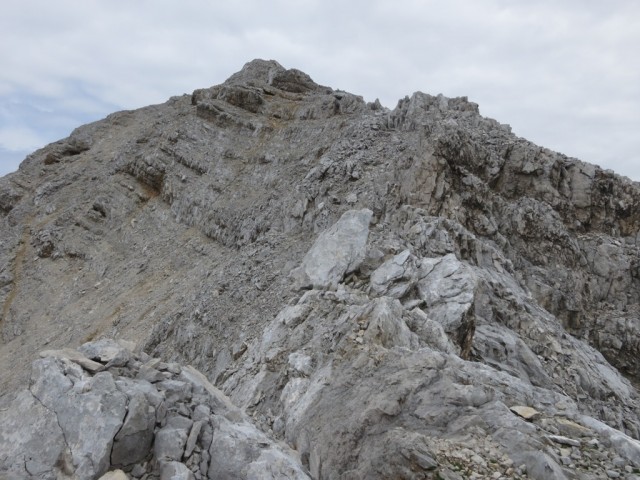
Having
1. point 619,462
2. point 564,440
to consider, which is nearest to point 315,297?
point 564,440

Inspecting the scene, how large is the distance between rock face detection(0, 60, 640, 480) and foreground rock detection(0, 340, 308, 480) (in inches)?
1.3

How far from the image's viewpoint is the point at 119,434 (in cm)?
710

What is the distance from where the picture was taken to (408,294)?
14.6 m

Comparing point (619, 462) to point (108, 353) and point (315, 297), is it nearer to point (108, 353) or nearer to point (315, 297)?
point (108, 353)

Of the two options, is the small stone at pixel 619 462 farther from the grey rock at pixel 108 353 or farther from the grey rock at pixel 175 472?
the grey rock at pixel 108 353

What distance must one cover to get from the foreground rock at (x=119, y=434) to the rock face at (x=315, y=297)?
0.11 ft

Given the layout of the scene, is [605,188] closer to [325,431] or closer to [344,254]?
[344,254]

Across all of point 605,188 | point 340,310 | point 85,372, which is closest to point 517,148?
point 605,188

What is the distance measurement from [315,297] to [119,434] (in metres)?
8.35

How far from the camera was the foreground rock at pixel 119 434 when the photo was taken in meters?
6.83

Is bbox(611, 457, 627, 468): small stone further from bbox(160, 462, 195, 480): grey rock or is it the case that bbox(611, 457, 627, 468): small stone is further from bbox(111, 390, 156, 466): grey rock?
bbox(111, 390, 156, 466): grey rock

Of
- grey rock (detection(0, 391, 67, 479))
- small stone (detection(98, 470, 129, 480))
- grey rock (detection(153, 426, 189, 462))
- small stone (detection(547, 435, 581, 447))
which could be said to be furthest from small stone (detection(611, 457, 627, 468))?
grey rock (detection(0, 391, 67, 479))

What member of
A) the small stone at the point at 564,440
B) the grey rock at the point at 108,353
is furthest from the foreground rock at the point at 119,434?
the small stone at the point at 564,440

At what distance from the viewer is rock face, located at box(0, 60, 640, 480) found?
7.30m
